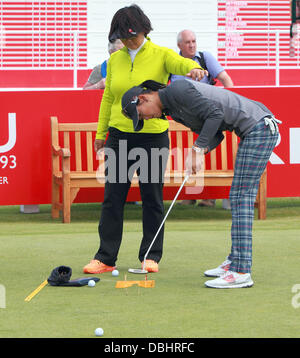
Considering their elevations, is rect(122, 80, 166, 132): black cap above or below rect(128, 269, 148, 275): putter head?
above

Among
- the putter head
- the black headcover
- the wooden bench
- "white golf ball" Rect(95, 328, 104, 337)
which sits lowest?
the putter head

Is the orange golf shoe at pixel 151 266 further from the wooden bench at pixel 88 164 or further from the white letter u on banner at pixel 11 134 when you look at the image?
the white letter u on banner at pixel 11 134

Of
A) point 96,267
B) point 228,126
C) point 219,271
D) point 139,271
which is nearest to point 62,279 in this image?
point 96,267

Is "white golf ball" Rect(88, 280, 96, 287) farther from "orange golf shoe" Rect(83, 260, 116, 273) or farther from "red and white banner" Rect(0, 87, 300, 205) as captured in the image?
"red and white banner" Rect(0, 87, 300, 205)

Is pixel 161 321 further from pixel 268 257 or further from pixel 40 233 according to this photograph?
pixel 40 233

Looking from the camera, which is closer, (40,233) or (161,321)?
(161,321)

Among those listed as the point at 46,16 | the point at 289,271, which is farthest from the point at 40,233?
the point at 46,16

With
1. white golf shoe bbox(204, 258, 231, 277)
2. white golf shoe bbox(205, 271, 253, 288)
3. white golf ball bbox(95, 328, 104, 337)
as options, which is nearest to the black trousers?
white golf shoe bbox(204, 258, 231, 277)

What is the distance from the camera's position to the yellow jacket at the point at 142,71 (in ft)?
18.7

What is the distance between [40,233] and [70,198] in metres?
0.79

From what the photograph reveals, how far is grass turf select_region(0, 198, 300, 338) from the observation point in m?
4.31

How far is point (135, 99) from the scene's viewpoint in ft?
16.9

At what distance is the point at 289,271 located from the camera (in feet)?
19.7

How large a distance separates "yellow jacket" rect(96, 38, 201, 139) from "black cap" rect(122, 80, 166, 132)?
39 cm
